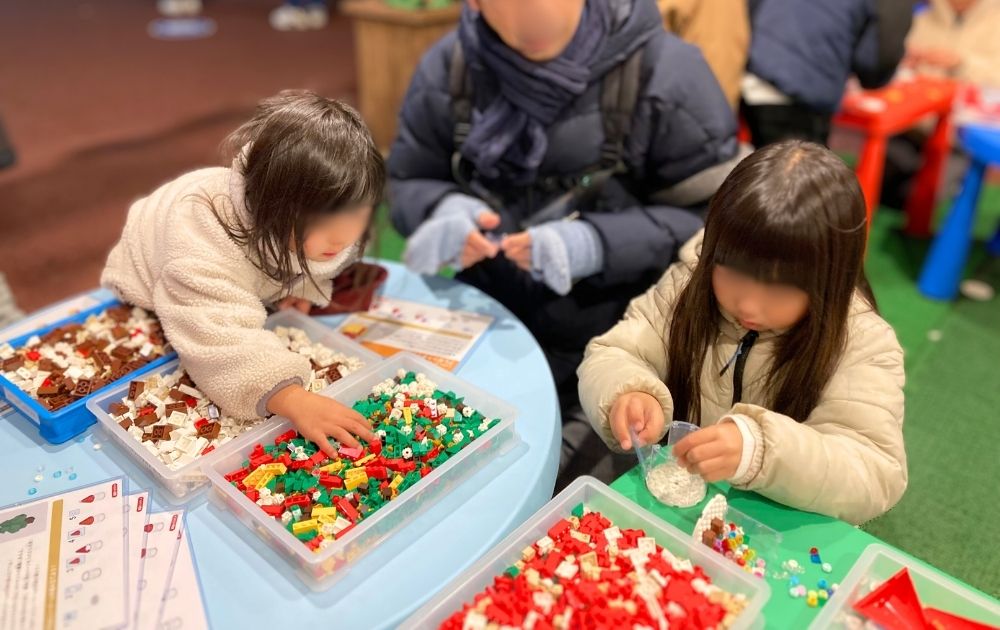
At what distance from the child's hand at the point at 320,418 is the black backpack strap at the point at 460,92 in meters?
0.71

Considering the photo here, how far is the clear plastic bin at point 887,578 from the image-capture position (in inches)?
33.4

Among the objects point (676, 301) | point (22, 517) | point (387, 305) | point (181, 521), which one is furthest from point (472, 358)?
point (22, 517)

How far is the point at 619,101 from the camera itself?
1469 millimetres

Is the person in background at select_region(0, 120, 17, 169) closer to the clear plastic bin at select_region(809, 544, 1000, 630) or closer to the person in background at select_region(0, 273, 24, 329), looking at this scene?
the person in background at select_region(0, 273, 24, 329)

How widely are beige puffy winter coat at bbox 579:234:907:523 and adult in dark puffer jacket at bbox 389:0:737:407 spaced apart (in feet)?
1.13

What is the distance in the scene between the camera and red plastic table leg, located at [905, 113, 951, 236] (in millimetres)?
3021

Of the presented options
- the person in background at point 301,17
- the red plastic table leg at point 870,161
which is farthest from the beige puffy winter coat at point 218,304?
the person in background at point 301,17

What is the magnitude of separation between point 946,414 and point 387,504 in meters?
1.74

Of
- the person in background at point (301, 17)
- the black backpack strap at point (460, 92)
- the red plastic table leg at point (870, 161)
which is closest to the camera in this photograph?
the black backpack strap at point (460, 92)

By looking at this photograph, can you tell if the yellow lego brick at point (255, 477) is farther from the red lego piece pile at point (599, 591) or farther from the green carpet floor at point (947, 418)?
the green carpet floor at point (947, 418)

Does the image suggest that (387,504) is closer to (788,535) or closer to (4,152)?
(788,535)

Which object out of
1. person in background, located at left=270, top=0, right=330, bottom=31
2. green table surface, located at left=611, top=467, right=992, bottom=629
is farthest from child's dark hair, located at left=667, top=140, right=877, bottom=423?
person in background, located at left=270, top=0, right=330, bottom=31

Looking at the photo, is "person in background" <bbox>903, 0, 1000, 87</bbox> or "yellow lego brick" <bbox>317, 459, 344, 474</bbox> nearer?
"yellow lego brick" <bbox>317, 459, 344, 474</bbox>

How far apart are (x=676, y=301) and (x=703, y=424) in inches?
7.7
